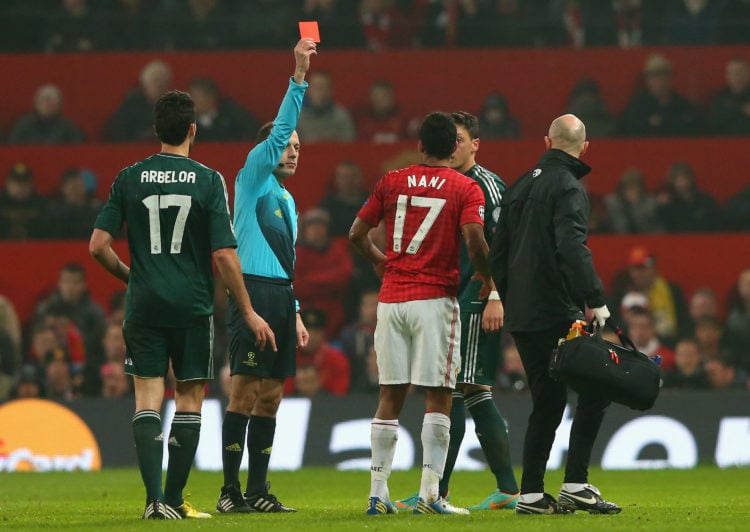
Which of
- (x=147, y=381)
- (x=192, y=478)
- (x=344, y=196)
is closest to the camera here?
(x=147, y=381)

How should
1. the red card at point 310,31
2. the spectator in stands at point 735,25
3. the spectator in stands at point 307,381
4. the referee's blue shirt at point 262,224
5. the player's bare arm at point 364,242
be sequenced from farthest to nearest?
1. the spectator in stands at point 735,25
2. the spectator in stands at point 307,381
3. the referee's blue shirt at point 262,224
4. the red card at point 310,31
5. the player's bare arm at point 364,242

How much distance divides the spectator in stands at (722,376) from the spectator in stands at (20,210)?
7534 mm

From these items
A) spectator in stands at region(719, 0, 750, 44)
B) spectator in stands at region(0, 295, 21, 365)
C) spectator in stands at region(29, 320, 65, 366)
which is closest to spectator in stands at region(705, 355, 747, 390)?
spectator in stands at region(719, 0, 750, 44)

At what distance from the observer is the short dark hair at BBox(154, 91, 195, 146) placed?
7.45 m

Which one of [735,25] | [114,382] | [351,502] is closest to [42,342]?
[114,382]

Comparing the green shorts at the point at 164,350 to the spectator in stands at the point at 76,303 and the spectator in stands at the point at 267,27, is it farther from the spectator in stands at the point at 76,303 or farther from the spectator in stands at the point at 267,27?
the spectator in stands at the point at 267,27

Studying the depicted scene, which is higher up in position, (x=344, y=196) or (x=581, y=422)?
(x=344, y=196)

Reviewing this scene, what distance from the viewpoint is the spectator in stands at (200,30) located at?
17.8m

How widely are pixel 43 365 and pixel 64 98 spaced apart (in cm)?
450

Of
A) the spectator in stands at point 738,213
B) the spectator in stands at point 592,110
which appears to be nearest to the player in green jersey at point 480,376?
the spectator in stands at point 738,213

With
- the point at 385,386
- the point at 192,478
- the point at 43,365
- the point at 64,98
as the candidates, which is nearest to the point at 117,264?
the point at 385,386

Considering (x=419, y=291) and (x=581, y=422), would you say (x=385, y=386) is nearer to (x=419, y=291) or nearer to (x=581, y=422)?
(x=419, y=291)

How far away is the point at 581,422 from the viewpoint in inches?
307

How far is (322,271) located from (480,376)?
6.79m
